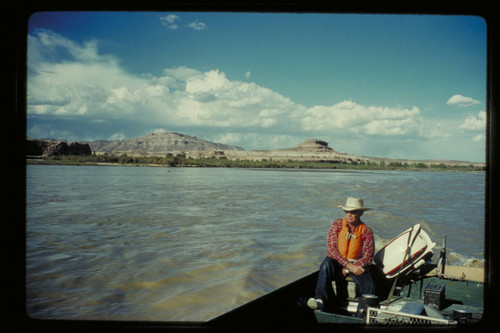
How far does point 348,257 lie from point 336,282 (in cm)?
24

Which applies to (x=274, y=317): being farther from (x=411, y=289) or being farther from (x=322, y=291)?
(x=411, y=289)

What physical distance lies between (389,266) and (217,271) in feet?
18.5

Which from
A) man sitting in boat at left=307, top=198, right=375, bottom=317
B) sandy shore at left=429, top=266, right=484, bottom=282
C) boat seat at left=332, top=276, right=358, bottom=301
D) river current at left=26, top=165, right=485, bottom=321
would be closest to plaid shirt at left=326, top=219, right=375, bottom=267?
man sitting in boat at left=307, top=198, right=375, bottom=317

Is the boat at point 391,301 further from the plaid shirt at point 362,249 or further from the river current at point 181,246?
the river current at point 181,246

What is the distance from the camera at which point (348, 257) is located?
3738 millimetres

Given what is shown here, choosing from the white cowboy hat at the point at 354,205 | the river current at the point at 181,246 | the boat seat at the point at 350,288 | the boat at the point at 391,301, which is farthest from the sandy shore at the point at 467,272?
the white cowboy hat at the point at 354,205

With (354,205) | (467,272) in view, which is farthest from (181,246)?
(354,205)

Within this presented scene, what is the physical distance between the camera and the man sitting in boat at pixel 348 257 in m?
3.59

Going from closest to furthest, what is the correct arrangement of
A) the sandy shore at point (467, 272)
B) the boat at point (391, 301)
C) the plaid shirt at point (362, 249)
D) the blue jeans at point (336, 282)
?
the boat at point (391, 301) → the blue jeans at point (336, 282) → the plaid shirt at point (362, 249) → the sandy shore at point (467, 272)

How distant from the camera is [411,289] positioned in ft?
13.9

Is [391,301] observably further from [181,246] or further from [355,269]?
[181,246]

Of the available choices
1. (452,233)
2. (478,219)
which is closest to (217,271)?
(452,233)

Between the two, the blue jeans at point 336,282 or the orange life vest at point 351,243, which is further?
the orange life vest at point 351,243

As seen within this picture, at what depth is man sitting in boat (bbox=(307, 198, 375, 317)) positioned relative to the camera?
3.59m
